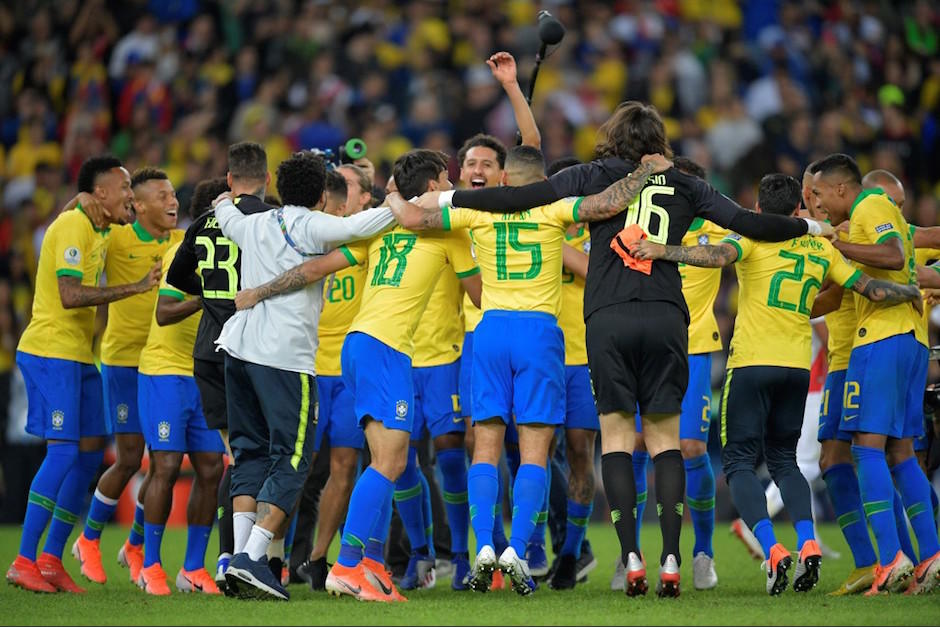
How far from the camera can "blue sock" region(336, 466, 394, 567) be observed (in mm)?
7223

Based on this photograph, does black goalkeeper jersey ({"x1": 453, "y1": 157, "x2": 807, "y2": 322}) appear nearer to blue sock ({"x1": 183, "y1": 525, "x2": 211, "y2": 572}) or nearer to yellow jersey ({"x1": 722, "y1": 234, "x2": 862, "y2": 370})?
yellow jersey ({"x1": 722, "y1": 234, "x2": 862, "y2": 370})

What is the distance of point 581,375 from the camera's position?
29.1 ft

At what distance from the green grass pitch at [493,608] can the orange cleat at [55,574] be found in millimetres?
211

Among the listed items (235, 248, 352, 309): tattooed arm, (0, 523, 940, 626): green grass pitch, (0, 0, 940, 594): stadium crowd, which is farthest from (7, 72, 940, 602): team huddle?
(0, 0, 940, 594): stadium crowd

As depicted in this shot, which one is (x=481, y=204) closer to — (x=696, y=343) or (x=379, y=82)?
(x=696, y=343)

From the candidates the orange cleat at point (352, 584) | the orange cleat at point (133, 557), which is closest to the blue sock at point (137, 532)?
the orange cleat at point (133, 557)

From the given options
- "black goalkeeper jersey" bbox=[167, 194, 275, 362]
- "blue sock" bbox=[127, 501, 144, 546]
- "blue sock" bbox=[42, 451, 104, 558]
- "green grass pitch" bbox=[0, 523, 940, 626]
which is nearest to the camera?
"green grass pitch" bbox=[0, 523, 940, 626]

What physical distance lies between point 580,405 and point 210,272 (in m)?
2.65

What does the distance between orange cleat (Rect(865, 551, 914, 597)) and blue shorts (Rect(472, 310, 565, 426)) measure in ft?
7.18

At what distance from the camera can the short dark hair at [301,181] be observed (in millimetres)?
7715

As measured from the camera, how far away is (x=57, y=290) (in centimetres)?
882

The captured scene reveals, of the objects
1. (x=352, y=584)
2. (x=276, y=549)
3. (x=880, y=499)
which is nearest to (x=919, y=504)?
(x=880, y=499)

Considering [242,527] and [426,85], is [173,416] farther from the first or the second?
[426,85]

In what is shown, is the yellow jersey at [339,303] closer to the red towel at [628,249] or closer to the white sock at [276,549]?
the white sock at [276,549]
